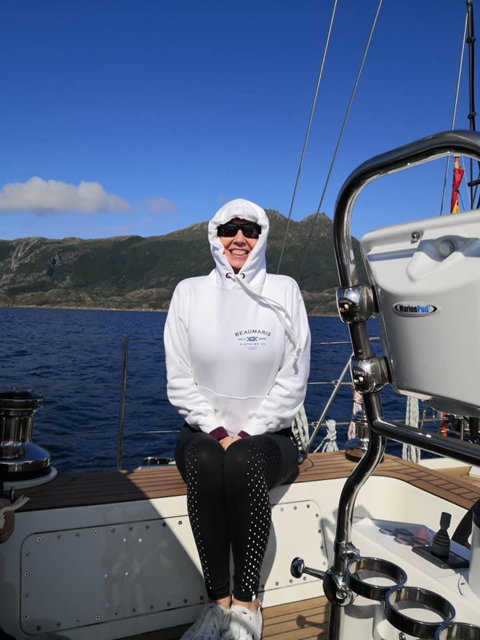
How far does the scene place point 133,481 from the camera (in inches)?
66.3

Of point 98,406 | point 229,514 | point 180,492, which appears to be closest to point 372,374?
point 229,514

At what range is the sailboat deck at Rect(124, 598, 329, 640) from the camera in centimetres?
145

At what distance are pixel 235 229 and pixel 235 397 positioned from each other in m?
0.56

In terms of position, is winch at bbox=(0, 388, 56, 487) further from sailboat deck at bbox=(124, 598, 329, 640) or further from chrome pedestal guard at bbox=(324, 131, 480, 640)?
chrome pedestal guard at bbox=(324, 131, 480, 640)

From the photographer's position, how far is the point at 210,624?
4.07 ft

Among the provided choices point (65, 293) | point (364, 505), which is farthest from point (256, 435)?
point (65, 293)

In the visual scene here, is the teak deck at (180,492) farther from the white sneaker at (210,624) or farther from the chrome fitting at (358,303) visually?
the chrome fitting at (358,303)

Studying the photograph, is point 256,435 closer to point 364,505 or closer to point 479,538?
point 364,505

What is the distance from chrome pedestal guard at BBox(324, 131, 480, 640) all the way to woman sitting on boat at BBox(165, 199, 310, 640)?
0.50 meters

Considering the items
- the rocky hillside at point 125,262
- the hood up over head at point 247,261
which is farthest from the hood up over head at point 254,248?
the rocky hillside at point 125,262

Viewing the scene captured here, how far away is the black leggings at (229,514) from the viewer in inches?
51.3

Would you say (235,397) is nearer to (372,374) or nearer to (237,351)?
(237,351)

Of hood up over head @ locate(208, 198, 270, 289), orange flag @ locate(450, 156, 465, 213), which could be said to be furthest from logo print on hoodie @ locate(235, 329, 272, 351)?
orange flag @ locate(450, 156, 465, 213)

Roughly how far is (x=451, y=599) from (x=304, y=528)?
0.94 meters
